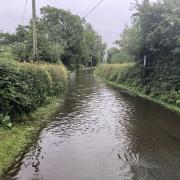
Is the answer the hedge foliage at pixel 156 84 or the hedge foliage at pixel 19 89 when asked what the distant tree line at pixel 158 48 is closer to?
the hedge foliage at pixel 156 84

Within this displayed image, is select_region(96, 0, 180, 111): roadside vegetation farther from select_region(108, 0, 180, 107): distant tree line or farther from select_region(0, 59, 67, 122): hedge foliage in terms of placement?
select_region(0, 59, 67, 122): hedge foliage

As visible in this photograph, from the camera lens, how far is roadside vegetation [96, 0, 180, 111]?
58.8 feet

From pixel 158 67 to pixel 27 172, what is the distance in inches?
612

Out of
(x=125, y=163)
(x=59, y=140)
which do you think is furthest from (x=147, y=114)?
(x=125, y=163)

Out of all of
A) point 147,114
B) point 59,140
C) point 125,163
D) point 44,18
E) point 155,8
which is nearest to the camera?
point 125,163

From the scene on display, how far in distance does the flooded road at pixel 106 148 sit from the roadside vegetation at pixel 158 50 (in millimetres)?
4372

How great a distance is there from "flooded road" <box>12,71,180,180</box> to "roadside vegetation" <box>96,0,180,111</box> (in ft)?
14.3

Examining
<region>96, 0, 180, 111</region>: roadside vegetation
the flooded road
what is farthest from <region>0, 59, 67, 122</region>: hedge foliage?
<region>96, 0, 180, 111</region>: roadside vegetation

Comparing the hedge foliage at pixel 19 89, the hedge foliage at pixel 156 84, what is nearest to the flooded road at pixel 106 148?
the hedge foliage at pixel 19 89

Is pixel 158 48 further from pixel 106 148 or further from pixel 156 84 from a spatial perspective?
pixel 106 148

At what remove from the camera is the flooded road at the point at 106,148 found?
678cm

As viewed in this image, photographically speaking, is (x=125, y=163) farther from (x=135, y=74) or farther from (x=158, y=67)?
(x=135, y=74)

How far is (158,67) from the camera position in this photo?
21000 mm

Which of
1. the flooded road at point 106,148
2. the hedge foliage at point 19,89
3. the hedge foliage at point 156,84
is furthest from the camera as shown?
the hedge foliage at point 156,84
